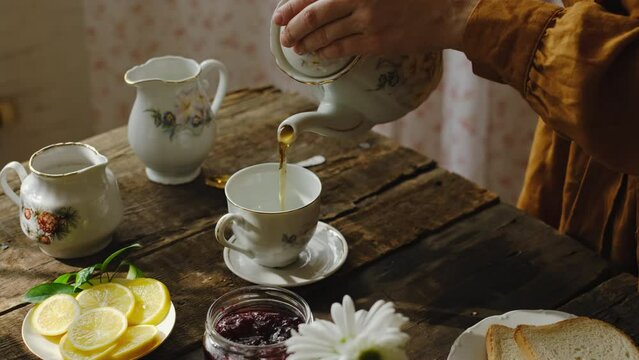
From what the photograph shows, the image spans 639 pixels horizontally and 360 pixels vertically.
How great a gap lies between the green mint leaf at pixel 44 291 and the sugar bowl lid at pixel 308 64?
1.41ft

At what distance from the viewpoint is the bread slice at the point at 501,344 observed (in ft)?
3.06

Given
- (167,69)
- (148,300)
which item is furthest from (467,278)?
(167,69)

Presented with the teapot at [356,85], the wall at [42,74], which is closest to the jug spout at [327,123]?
the teapot at [356,85]

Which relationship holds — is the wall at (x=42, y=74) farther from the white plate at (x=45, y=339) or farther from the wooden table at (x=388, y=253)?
the white plate at (x=45, y=339)

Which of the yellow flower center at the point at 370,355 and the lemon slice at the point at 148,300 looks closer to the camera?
the yellow flower center at the point at 370,355

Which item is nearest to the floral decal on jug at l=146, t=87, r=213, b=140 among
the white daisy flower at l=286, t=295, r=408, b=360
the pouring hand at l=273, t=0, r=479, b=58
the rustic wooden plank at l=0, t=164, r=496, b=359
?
the rustic wooden plank at l=0, t=164, r=496, b=359

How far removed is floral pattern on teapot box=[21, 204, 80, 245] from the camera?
3.77 ft

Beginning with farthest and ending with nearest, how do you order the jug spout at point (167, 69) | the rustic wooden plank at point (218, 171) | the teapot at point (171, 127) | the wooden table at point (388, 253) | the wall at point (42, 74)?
the wall at point (42, 74) < the jug spout at point (167, 69) < the teapot at point (171, 127) < the rustic wooden plank at point (218, 171) < the wooden table at point (388, 253)

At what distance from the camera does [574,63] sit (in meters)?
0.99

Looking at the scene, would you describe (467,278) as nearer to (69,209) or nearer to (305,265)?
(305,265)

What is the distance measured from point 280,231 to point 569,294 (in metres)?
0.42

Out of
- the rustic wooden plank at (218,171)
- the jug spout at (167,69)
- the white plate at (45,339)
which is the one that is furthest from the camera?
the jug spout at (167,69)

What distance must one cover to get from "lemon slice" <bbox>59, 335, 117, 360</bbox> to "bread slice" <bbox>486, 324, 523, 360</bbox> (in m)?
0.46

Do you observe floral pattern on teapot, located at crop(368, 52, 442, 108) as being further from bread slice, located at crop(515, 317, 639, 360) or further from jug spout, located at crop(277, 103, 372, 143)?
bread slice, located at crop(515, 317, 639, 360)
